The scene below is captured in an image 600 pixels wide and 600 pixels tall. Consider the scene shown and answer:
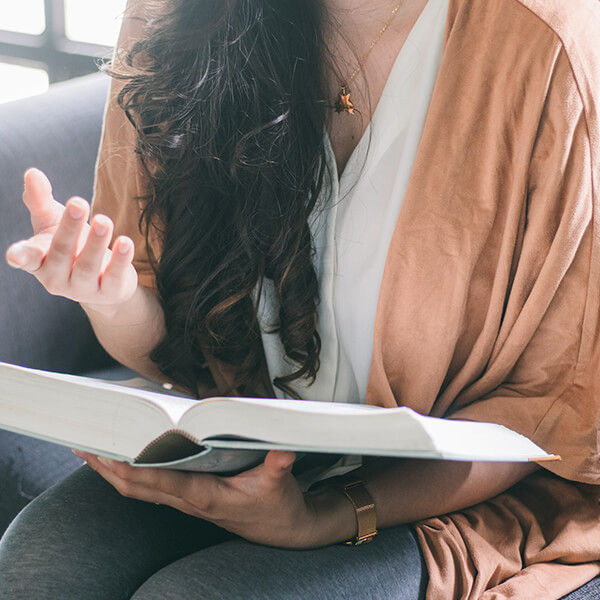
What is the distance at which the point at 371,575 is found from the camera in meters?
0.70

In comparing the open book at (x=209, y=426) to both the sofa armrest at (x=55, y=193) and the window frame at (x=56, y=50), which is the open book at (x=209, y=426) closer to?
the sofa armrest at (x=55, y=193)

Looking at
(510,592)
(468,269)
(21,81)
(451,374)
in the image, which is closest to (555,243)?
(468,269)

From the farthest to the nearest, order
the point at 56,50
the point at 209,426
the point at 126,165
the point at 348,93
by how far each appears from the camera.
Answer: the point at 56,50
the point at 126,165
the point at 348,93
the point at 209,426

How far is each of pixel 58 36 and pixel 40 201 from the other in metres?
1.65

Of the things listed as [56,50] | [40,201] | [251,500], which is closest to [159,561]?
[251,500]

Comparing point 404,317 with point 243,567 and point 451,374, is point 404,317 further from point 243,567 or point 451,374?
point 243,567

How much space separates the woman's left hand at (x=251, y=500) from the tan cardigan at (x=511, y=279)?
0.12 metres

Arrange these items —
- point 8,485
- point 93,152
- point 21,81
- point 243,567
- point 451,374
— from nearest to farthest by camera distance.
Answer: point 243,567 → point 451,374 → point 8,485 → point 93,152 → point 21,81

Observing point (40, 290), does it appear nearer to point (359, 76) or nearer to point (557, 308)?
point (359, 76)

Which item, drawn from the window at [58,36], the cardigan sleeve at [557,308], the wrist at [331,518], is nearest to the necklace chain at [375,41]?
the cardigan sleeve at [557,308]

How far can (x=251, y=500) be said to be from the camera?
0.69 m

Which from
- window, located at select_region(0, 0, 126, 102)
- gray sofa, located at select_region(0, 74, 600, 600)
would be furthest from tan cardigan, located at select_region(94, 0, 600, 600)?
window, located at select_region(0, 0, 126, 102)

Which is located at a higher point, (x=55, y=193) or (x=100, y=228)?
(x=100, y=228)

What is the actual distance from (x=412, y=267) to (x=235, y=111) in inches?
11.2
